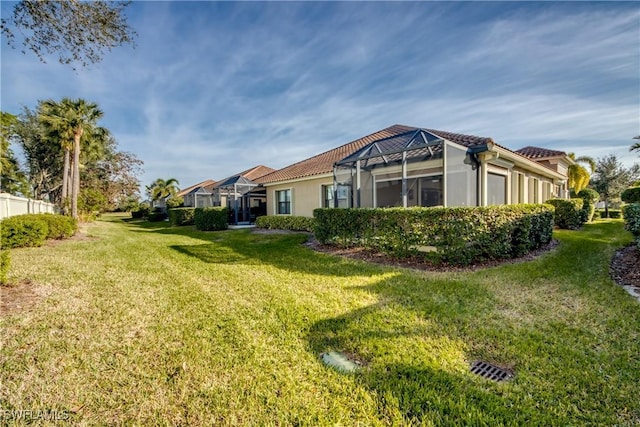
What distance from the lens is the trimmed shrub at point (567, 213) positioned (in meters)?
15.0

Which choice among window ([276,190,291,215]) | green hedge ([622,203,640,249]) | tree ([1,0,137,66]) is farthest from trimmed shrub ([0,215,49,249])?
green hedge ([622,203,640,249])

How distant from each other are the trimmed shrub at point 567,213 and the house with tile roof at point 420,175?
1.36 meters

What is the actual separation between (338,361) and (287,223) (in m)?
14.4

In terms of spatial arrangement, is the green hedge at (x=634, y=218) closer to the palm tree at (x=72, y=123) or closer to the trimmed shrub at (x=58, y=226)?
the trimmed shrub at (x=58, y=226)

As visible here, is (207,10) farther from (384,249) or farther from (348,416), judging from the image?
(348,416)

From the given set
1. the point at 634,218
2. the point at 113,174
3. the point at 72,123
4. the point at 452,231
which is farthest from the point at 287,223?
the point at 113,174

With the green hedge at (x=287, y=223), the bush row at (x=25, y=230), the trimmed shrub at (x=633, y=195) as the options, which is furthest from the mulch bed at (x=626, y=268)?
the bush row at (x=25, y=230)

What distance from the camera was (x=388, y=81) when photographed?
42.1ft

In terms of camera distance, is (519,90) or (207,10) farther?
(519,90)

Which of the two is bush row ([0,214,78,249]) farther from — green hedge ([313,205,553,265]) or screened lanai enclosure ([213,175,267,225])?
green hedge ([313,205,553,265])

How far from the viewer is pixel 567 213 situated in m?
15.0

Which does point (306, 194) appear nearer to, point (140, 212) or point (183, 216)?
point (183, 216)

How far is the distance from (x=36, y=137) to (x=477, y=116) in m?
37.9

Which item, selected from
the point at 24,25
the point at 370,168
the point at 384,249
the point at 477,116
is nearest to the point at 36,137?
the point at 24,25
